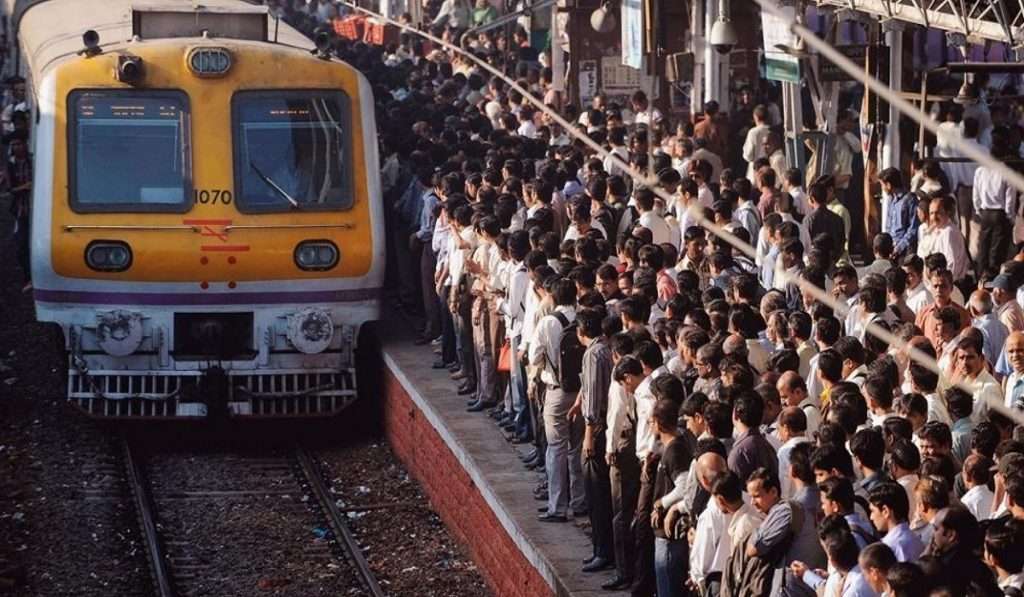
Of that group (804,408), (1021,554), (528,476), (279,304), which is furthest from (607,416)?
(279,304)

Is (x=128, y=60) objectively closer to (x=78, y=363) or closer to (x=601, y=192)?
(x=78, y=363)

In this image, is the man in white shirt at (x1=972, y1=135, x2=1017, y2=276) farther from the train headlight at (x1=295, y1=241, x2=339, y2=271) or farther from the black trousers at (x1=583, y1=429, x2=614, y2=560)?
the black trousers at (x1=583, y1=429, x2=614, y2=560)

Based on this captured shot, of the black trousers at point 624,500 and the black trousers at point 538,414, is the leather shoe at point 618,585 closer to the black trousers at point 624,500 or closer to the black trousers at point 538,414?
the black trousers at point 624,500

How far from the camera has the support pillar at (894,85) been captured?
1588cm

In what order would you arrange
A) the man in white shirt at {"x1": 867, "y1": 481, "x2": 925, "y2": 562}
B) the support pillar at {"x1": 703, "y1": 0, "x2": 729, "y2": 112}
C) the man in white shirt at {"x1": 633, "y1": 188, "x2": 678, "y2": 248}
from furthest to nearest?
Answer: 1. the support pillar at {"x1": 703, "y1": 0, "x2": 729, "y2": 112}
2. the man in white shirt at {"x1": 633, "y1": 188, "x2": 678, "y2": 248}
3. the man in white shirt at {"x1": 867, "y1": 481, "x2": 925, "y2": 562}

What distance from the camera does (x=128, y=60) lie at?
47.1ft

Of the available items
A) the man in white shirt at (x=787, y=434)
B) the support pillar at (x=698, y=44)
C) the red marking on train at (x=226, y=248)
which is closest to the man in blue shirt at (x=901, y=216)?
the red marking on train at (x=226, y=248)

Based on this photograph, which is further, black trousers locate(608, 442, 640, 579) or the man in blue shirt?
the man in blue shirt

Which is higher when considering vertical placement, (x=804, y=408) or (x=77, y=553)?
(x=804, y=408)

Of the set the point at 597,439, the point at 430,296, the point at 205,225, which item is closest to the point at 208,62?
the point at 205,225

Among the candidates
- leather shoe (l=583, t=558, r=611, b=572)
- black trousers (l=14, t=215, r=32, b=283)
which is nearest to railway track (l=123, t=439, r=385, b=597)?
leather shoe (l=583, t=558, r=611, b=572)

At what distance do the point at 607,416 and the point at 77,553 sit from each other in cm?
375

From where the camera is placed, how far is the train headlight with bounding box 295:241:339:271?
14.5 m

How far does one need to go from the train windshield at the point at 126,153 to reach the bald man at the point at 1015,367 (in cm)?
634
